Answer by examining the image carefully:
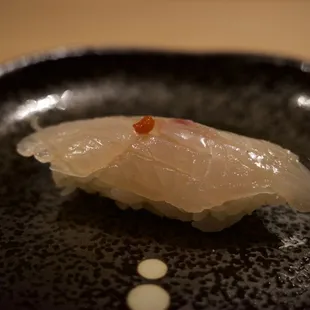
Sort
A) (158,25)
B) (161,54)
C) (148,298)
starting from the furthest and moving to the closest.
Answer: (158,25) < (161,54) < (148,298)

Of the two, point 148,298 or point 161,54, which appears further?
point 161,54

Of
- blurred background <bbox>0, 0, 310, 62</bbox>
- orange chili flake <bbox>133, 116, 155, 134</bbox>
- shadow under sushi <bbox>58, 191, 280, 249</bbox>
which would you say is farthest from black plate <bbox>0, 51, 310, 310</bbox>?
blurred background <bbox>0, 0, 310, 62</bbox>

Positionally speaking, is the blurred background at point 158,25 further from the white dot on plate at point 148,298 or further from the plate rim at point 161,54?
the white dot on plate at point 148,298

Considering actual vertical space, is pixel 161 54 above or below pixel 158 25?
below

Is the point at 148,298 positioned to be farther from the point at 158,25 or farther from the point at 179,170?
the point at 158,25

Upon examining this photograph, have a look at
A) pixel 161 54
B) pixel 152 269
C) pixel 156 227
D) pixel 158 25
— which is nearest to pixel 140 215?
pixel 156 227

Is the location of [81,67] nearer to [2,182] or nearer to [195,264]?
[2,182]

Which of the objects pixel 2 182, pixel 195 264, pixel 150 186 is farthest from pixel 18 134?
pixel 195 264

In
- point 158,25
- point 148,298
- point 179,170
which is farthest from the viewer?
point 158,25
